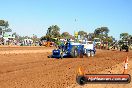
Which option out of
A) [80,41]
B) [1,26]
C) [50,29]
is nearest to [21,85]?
[80,41]

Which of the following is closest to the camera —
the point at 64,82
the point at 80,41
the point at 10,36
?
the point at 64,82

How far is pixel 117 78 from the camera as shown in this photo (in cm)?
645

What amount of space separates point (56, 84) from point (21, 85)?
1.43 metres

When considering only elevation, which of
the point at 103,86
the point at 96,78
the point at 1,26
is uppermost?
the point at 1,26

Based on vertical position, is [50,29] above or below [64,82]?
above

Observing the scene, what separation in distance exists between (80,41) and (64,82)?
665 inches

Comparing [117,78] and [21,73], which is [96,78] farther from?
[21,73]

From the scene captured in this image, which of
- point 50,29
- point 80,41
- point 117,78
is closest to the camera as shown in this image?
point 117,78

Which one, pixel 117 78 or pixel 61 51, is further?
pixel 61 51

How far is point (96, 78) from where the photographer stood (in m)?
6.50

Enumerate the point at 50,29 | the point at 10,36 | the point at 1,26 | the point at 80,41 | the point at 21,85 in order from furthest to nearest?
the point at 1,26 → the point at 50,29 → the point at 10,36 → the point at 80,41 → the point at 21,85

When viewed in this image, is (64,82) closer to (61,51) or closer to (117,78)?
(117,78)

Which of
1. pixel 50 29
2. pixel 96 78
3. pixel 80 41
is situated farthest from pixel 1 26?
pixel 96 78

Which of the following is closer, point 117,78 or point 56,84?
point 117,78
